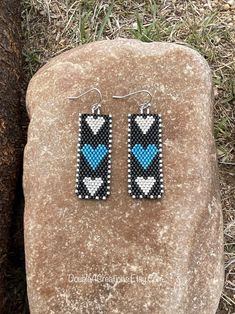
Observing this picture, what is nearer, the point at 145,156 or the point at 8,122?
the point at 145,156

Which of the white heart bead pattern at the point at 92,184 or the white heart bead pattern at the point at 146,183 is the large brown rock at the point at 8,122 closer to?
the white heart bead pattern at the point at 92,184

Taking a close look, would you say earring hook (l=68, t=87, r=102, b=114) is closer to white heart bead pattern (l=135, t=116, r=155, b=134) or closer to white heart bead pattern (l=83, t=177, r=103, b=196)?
white heart bead pattern (l=135, t=116, r=155, b=134)

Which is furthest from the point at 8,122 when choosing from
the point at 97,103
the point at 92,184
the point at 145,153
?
the point at 145,153

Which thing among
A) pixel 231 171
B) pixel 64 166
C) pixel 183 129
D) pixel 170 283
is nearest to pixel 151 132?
pixel 183 129

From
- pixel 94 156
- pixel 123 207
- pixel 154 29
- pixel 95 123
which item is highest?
pixel 154 29

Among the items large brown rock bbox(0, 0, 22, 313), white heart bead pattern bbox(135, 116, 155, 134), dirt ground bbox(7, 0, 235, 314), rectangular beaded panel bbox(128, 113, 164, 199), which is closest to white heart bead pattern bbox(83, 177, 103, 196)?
rectangular beaded panel bbox(128, 113, 164, 199)

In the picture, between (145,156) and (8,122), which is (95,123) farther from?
(8,122)

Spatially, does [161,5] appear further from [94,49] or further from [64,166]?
[64,166]
